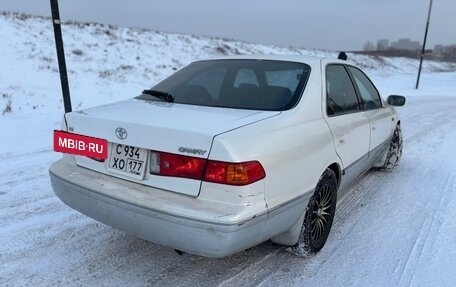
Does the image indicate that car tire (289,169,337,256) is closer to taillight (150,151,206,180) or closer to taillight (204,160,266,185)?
taillight (204,160,266,185)

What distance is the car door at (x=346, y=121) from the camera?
3.36 meters

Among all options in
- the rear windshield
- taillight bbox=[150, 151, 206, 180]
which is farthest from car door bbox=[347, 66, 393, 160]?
taillight bbox=[150, 151, 206, 180]

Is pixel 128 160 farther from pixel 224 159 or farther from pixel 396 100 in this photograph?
pixel 396 100

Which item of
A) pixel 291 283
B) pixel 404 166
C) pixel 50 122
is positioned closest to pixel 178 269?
pixel 291 283

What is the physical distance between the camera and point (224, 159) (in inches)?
90.4

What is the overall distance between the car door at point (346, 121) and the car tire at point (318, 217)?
293 millimetres

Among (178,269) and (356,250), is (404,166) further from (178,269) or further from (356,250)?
(178,269)

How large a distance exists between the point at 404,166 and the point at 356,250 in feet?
9.65

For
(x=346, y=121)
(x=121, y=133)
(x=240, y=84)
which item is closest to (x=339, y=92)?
(x=346, y=121)

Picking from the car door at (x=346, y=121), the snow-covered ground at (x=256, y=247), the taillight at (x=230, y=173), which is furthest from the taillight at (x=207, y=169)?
the car door at (x=346, y=121)

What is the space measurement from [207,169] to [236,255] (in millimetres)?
1087

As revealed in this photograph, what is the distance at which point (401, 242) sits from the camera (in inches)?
135

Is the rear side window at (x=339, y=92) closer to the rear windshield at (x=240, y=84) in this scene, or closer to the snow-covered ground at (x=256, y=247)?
the rear windshield at (x=240, y=84)

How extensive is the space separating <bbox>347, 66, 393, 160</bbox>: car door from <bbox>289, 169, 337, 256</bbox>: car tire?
48.8 inches
